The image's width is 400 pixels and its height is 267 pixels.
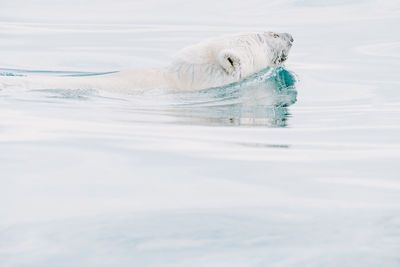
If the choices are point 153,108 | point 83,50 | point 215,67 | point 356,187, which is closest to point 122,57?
point 83,50

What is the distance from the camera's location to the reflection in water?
21.7ft

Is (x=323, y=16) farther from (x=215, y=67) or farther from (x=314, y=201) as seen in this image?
(x=314, y=201)

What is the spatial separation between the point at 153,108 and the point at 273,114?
1.18 metres

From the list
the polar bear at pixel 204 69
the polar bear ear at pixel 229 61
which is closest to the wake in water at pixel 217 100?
the polar bear at pixel 204 69

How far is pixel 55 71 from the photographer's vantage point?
1084cm

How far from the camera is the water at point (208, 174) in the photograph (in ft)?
10.4

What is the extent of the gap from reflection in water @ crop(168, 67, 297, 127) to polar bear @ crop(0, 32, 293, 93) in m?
0.15

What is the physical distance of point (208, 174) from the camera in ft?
14.4

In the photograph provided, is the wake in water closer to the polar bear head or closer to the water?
the water

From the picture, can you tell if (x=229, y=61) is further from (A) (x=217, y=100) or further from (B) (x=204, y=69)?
(A) (x=217, y=100)

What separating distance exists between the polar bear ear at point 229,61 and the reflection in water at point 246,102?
0.22 metres

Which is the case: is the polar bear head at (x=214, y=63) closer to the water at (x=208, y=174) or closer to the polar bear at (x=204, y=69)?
the polar bear at (x=204, y=69)

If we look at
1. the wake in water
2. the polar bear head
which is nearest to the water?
the wake in water

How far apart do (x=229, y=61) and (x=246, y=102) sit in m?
0.60
